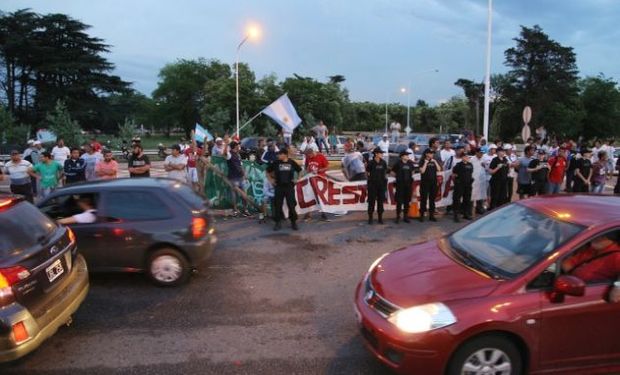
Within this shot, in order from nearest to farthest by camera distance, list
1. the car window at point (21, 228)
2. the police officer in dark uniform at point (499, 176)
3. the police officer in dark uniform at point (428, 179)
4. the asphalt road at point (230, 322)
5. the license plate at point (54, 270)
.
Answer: the car window at point (21, 228)
the license plate at point (54, 270)
the asphalt road at point (230, 322)
the police officer in dark uniform at point (428, 179)
the police officer in dark uniform at point (499, 176)

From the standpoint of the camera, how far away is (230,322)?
17.4 feet

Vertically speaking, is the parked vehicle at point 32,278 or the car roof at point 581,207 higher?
the car roof at point 581,207

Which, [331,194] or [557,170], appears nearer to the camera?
[331,194]

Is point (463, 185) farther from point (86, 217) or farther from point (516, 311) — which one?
point (86, 217)

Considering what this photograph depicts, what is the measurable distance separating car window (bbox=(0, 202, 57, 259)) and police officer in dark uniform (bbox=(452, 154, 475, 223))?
27.5 feet

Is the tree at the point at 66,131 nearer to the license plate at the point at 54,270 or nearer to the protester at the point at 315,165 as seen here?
the protester at the point at 315,165

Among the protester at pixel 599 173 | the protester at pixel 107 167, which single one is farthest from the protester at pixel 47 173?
the protester at pixel 599 173

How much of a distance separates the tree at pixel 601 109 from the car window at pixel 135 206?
62012mm

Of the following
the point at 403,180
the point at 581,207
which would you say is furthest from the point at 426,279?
the point at 403,180

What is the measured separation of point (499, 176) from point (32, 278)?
9852 mm

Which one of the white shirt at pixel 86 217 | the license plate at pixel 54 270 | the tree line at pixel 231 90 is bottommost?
the license plate at pixel 54 270

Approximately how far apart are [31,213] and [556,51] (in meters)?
66.9

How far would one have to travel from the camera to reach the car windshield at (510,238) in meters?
3.90

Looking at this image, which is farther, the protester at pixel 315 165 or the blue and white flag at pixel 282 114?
the blue and white flag at pixel 282 114
